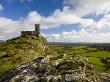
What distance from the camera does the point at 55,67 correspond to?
32.0 meters

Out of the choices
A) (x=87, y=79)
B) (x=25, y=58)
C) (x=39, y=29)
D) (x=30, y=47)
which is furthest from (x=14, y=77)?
(x=39, y=29)

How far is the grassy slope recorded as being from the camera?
75.9m

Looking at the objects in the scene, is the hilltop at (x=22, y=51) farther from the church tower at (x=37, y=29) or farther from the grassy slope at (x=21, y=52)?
the church tower at (x=37, y=29)

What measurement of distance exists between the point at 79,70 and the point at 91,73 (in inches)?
77.8

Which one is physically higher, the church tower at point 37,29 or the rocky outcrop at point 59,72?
the church tower at point 37,29

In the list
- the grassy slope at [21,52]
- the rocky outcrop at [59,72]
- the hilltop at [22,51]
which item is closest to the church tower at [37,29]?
the hilltop at [22,51]

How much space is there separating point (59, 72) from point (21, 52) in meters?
61.8

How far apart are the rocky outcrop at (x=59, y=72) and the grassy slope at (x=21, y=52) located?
3801 centimetres

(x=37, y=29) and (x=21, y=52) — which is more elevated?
(x=37, y=29)

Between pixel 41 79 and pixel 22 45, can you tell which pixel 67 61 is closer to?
pixel 41 79

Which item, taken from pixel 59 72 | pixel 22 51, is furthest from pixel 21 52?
pixel 59 72

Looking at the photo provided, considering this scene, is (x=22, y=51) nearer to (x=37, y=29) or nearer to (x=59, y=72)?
(x=37, y=29)

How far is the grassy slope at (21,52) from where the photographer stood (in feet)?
249

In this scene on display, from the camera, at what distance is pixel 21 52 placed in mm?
90188
